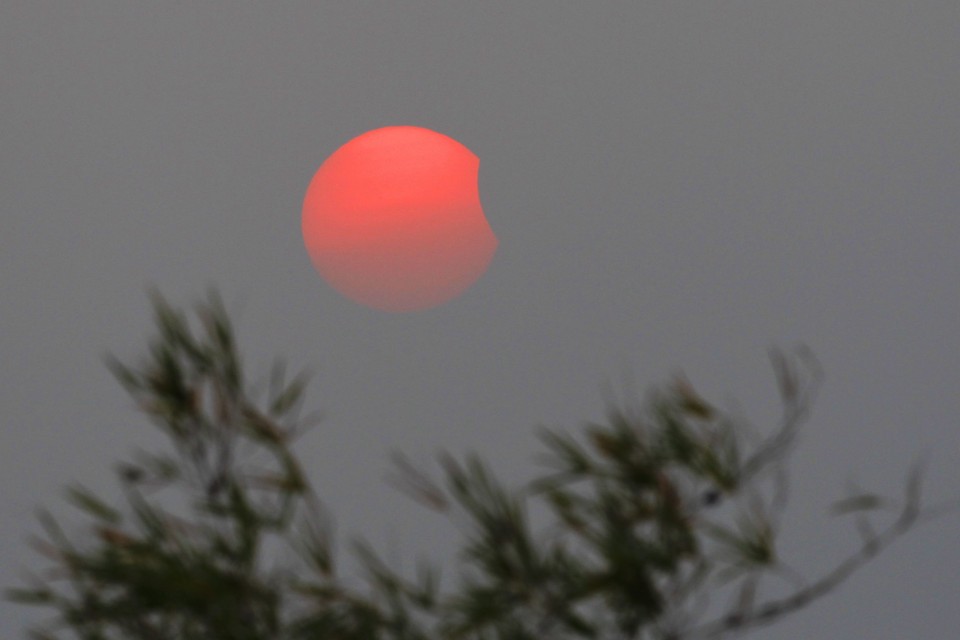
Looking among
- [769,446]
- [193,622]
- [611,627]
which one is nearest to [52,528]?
[193,622]

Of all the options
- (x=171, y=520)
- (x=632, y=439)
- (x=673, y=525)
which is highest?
(x=171, y=520)

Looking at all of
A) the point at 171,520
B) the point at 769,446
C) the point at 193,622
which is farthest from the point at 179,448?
the point at 769,446

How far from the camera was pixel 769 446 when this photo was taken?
6.02 meters

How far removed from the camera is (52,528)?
20.4 feet

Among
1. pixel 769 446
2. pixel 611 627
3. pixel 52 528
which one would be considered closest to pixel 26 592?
pixel 52 528

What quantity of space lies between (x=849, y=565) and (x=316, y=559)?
2.29 m

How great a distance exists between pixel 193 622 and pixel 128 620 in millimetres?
431

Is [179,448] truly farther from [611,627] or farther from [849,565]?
[849,565]

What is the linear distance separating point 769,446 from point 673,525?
563mm

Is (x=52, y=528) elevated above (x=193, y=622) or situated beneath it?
elevated above

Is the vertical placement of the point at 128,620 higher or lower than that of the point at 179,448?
lower

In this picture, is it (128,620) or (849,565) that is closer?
(849,565)

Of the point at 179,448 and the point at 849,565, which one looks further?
the point at 179,448

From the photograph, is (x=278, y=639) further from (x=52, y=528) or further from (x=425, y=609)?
(x=52, y=528)
